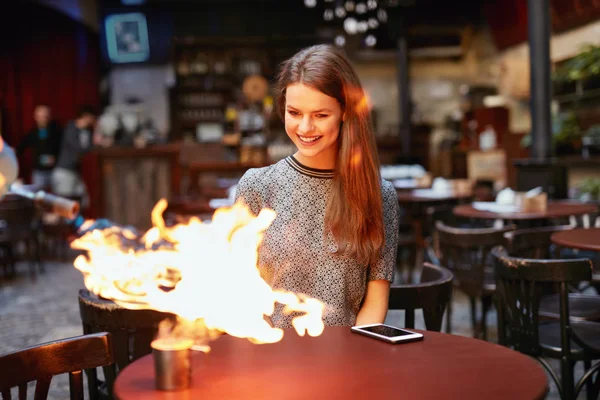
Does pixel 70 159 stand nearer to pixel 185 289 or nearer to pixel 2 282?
pixel 2 282

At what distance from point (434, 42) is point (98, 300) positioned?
13029 mm

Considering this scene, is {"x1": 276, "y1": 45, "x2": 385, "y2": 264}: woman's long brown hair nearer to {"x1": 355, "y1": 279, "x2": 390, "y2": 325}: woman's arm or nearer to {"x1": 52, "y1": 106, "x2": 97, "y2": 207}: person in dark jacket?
{"x1": 355, "y1": 279, "x2": 390, "y2": 325}: woman's arm

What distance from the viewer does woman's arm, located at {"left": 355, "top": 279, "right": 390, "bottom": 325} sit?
2006mm

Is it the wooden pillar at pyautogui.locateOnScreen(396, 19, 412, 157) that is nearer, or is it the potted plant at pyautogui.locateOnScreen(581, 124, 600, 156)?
the potted plant at pyautogui.locateOnScreen(581, 124, 600, 156)

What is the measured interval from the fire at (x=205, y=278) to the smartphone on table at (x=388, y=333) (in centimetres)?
11

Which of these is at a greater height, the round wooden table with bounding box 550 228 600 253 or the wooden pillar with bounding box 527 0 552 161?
the wooden pillar with bounding box 527 0 552 161

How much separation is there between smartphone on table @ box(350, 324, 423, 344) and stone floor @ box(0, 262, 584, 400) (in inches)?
89.9

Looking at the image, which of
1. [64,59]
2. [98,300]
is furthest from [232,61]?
[98,300]

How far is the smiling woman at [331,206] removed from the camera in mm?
1964

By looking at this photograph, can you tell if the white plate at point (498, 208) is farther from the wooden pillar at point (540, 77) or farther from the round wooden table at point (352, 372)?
the round wooden table at point (352, 372)

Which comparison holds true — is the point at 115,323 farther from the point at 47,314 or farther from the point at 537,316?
the point at 47,314

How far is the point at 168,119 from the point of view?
14.8 meters

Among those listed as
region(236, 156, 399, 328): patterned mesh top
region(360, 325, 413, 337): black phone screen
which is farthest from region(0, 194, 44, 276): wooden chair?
region(360, 325, 413, 337): black phone screen

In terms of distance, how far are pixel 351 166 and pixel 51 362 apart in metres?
0.92
